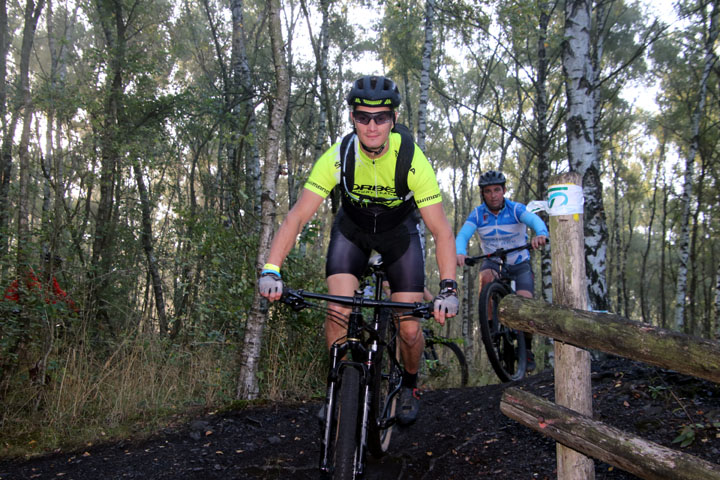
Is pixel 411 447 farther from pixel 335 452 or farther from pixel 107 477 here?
pixel 107 477

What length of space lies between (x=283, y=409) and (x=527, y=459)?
9.29 ft

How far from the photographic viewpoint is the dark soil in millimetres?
3615

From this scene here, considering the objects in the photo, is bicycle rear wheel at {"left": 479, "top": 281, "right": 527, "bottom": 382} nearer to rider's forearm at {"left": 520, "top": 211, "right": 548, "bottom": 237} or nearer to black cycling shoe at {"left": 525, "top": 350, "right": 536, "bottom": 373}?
black cycling shoe at {"left": 525, "top": 350, "right": 536, "bottom": 373}

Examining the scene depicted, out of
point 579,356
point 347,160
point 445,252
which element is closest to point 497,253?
point 445,252

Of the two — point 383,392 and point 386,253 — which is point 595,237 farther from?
point 383,392

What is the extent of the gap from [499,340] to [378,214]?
340 cm

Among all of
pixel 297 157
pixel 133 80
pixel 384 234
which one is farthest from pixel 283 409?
pixel 297 157

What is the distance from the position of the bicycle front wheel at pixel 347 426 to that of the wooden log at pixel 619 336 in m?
1.04

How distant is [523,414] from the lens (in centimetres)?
294

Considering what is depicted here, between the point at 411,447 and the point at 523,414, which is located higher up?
the point at 523,414

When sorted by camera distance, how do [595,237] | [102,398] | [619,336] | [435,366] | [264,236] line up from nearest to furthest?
[619,336] → [102,398] → [264,236] → [595,237] → [435,366]

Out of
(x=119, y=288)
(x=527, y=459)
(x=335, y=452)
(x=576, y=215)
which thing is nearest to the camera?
(x=335, y=452)

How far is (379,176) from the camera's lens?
3707mm

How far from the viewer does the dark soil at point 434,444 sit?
142 inches
